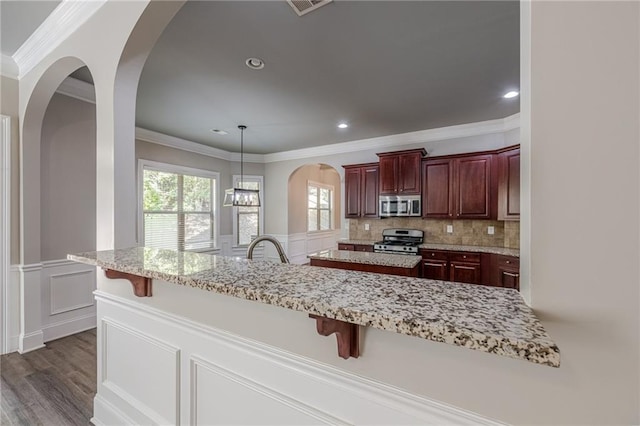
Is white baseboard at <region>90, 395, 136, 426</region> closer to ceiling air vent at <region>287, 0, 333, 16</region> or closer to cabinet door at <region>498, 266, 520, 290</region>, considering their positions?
ceiling air vent at <region>287, 0, 333, 16</region>

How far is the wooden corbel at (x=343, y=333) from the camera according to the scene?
0.84m

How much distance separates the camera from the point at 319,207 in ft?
27.1

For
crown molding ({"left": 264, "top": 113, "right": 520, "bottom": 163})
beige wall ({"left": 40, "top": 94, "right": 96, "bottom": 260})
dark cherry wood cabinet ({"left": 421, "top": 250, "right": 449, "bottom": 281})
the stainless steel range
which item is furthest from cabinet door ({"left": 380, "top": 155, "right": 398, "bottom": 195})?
beige wall ({"left": 40, "top": 94, "right": 96, "bottom": 260})

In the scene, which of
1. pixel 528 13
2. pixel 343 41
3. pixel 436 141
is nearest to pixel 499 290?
pixel 528 13

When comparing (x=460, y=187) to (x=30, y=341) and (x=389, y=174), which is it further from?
(x=30, y=341)

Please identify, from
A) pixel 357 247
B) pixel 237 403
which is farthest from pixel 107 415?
pixel 357 247

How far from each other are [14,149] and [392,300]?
3.92m

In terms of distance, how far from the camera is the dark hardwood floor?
1.96 m

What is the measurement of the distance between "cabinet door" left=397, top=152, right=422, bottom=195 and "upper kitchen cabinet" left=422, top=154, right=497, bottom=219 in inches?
4.6

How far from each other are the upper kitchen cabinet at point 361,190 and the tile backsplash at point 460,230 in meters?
0.36

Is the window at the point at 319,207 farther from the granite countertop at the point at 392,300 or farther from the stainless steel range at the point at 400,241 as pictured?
the granite countertop at the point at 392,300

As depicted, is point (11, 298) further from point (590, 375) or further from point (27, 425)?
point (590, 375)

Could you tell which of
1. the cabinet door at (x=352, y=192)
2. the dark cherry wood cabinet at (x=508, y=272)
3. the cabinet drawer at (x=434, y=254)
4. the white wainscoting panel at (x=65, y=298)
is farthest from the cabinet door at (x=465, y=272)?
the white wainscoting panel at (x=65, y=298)

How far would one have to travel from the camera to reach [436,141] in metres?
4.72
